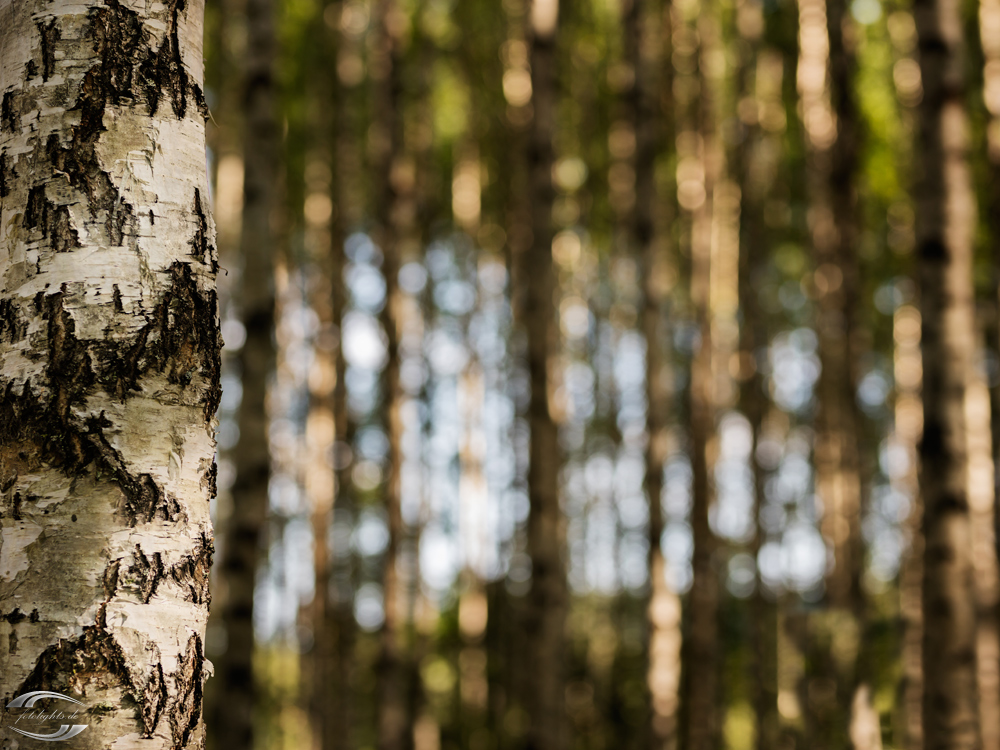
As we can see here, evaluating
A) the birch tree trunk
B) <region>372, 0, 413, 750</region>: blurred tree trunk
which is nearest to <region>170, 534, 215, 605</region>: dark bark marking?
the birch tree trunk

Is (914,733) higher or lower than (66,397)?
lower

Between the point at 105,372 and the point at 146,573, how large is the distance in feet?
0.97

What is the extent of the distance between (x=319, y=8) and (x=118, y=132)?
12.2 metres

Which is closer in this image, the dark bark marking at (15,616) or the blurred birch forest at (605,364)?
the dark bark marking at (15,616)

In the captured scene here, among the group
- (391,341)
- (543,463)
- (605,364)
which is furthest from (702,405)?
(605,364)

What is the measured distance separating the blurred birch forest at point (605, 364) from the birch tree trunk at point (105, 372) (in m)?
3.24

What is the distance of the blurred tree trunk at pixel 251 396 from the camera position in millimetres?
4312

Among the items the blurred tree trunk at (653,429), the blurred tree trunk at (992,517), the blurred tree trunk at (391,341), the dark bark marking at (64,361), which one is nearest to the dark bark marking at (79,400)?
the dark bark marking at (64,361)

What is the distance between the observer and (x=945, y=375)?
3902 mm

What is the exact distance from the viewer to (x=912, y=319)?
11.8 metres

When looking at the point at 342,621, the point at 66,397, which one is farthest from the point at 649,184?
the point at 342,621

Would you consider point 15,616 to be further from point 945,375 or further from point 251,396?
point 945,375

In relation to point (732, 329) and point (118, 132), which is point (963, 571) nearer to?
point (118, 132)

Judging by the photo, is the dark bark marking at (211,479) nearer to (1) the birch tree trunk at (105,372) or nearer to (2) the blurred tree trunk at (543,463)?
(1) the birch tree trunk at (105,372)
